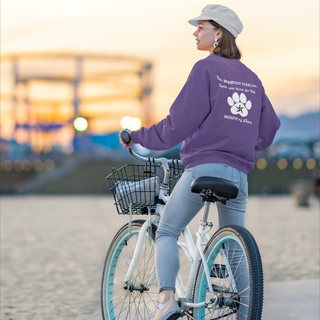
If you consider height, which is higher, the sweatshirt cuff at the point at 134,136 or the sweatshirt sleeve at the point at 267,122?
the sweatshirt sleeve at the point at 267,122

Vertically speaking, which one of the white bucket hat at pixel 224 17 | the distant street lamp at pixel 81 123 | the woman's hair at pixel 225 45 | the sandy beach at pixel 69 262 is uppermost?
→ the white bucket hat at pixel 224 17

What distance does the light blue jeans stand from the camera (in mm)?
2902

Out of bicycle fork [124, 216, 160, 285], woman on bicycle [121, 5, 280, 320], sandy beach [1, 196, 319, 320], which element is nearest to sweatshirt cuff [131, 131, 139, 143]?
woman on bicycle [121, 5, 280, 320]

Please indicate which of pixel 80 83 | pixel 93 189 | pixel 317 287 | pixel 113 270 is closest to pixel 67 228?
pixel 317 287

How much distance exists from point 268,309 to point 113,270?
167 centimetres

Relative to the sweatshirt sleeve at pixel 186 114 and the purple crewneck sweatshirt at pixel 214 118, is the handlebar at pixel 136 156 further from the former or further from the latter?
→ the sweatshirt sleeve at pixel 186 114

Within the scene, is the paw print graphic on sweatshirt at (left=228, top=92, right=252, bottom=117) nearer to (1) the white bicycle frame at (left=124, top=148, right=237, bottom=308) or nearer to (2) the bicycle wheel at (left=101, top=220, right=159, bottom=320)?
(1) the white bicycle frame at (left=124, top=148, right=237, bottom=308)

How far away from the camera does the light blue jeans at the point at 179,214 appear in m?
2.90

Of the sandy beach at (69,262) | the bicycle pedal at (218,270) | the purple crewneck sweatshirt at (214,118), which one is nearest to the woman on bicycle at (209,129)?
the purple crewneck sweatshirt at (214,118)

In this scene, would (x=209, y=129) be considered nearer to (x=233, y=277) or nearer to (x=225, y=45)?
(x=225, y=45)

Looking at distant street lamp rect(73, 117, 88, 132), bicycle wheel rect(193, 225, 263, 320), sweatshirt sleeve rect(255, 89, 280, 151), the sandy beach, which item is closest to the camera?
bicycle wheel rect(193, 225, 263, 320)

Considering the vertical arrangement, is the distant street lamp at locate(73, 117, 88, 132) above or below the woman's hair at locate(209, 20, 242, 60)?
below

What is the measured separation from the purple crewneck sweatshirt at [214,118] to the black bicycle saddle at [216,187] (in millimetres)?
176

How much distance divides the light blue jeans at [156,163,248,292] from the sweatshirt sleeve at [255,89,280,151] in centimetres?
37
